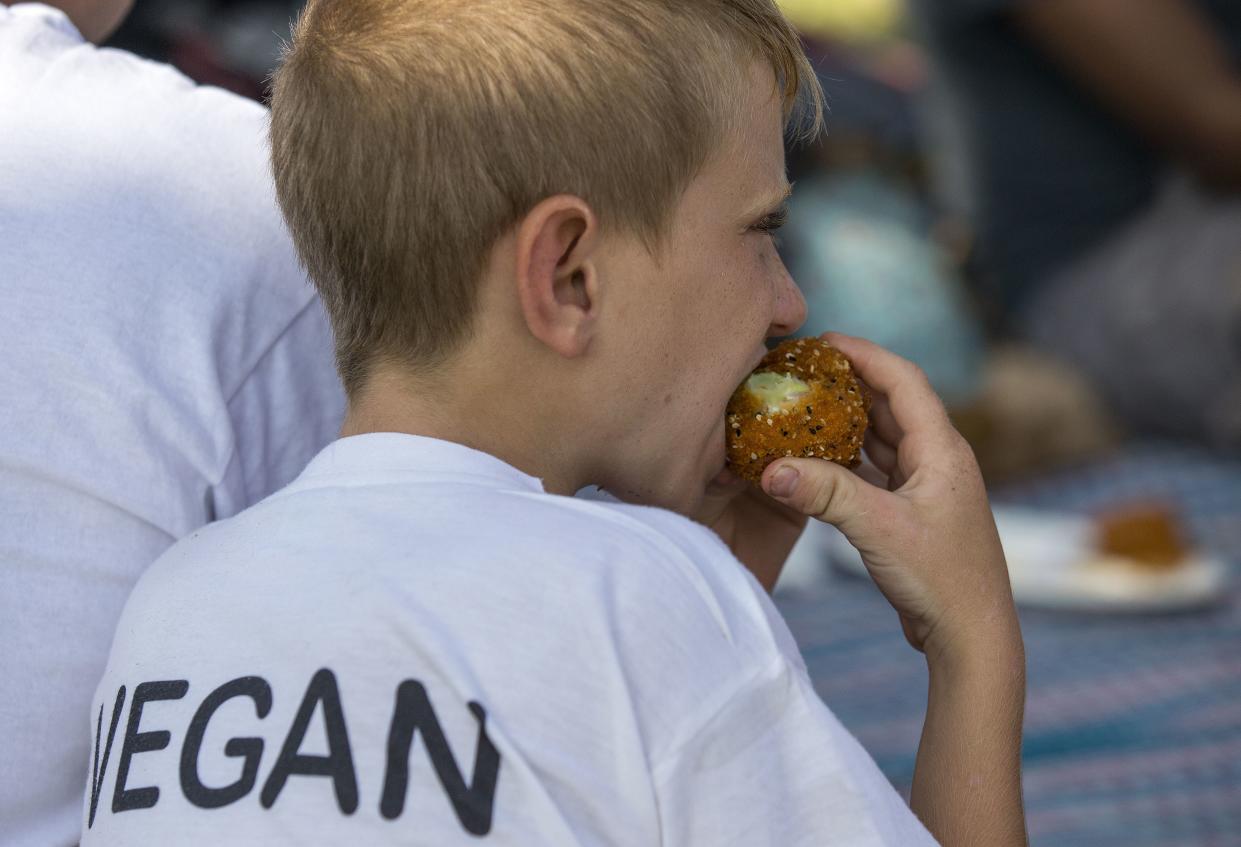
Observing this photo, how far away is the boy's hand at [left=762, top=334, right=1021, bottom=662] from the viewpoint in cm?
111

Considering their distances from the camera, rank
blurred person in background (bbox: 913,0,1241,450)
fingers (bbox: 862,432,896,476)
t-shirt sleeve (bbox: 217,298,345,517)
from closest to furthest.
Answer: t-shirt sleeve (bbox: 217,298,345,517) < fingers (bbox: 862,432,896,476) < blurred person in background (bbox: 913,0,1241,450)

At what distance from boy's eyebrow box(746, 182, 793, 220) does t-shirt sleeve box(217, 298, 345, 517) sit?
39 centimetres

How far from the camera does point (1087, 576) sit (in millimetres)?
2432

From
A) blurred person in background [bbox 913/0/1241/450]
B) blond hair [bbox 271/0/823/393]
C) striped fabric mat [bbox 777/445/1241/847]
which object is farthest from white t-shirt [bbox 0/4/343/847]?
blurred person in background [bbox 913/0/1241/450]

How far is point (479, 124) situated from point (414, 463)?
0.24m

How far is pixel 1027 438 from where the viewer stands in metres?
3.16

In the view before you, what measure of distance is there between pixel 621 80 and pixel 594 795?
0.49m

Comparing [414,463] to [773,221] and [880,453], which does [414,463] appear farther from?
[880,453]

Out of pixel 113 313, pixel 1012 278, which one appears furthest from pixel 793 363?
pixel 1012 278

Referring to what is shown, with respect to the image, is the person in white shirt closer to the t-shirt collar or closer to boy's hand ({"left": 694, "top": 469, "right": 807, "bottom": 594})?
the t-shirt collar

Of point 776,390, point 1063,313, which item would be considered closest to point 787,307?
point 776,390

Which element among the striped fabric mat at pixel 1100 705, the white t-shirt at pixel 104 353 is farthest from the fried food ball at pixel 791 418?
the striped fabric mat at pixel 1100 705

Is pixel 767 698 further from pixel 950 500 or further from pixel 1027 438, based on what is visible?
pixel 1027 438

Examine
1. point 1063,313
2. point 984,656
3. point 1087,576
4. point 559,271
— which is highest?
point 559,271
